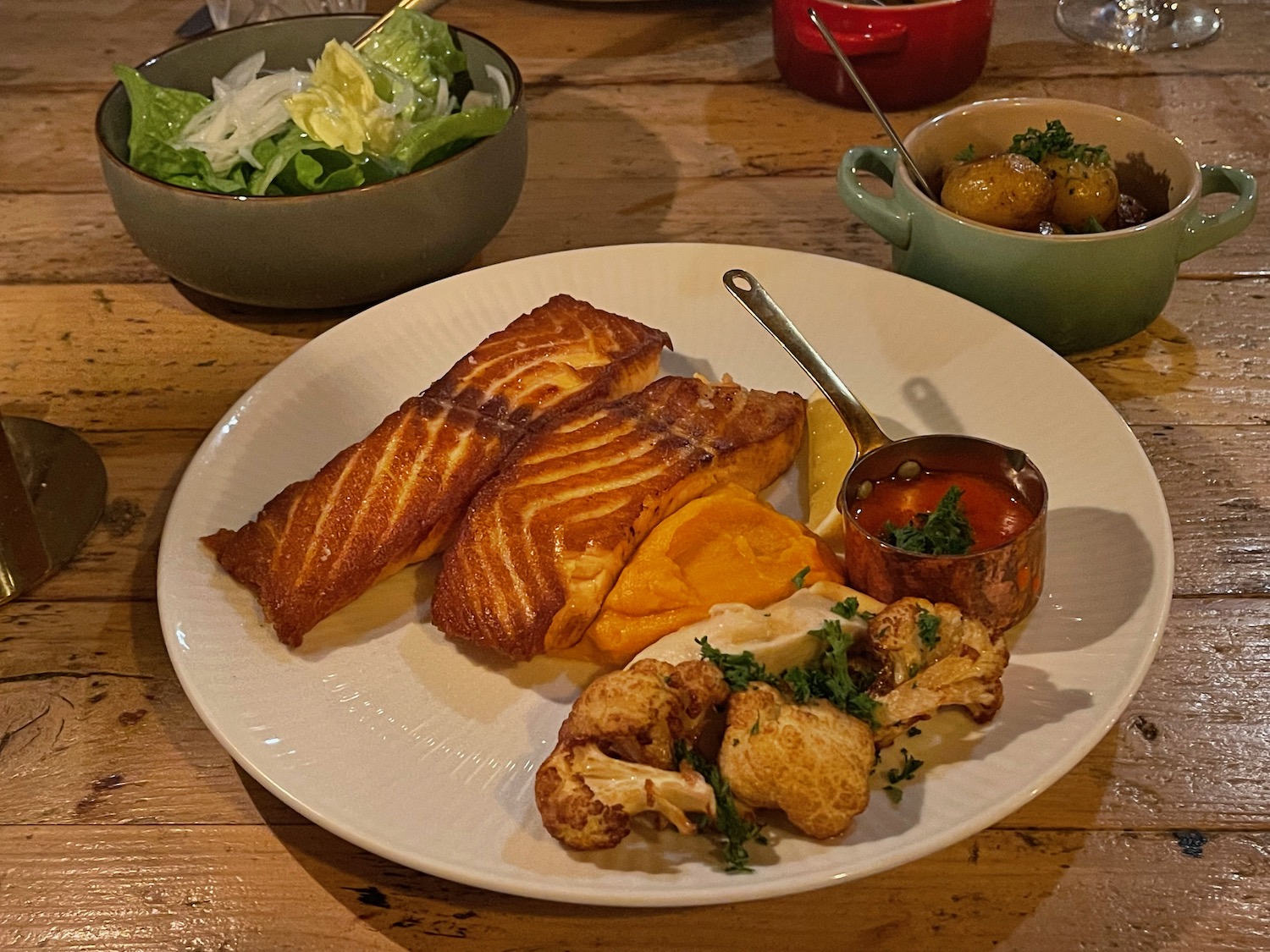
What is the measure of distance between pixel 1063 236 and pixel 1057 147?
291 mm

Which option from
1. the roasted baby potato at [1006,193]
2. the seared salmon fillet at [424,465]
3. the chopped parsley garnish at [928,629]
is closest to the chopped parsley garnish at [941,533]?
the chopped parsley garnish at [928,629]

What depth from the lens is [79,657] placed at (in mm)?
2047

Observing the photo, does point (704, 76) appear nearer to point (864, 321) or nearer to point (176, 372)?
point (864, 321)

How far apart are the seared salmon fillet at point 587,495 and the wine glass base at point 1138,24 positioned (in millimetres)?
2392

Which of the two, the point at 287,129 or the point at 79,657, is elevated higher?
the point at 287,129

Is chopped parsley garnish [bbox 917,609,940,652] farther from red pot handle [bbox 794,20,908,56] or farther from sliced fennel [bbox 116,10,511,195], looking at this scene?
red pot handle [bbox 794,20,908,56]

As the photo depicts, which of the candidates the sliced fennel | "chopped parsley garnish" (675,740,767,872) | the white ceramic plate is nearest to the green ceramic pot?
the white ceramic plate

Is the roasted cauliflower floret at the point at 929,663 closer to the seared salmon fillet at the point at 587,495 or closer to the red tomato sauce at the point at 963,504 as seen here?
the red tomato sauce at the point at 963,504

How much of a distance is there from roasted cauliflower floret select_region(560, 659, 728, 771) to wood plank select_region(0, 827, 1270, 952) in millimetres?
231

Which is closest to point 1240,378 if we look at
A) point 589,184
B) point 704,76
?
point 589,184

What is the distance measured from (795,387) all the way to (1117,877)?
1.14 metres

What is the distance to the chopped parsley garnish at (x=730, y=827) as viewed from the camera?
149 centimetres

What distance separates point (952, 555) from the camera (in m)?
1.75

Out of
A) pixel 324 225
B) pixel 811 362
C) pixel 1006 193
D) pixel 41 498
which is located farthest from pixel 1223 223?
pixel 41 498
